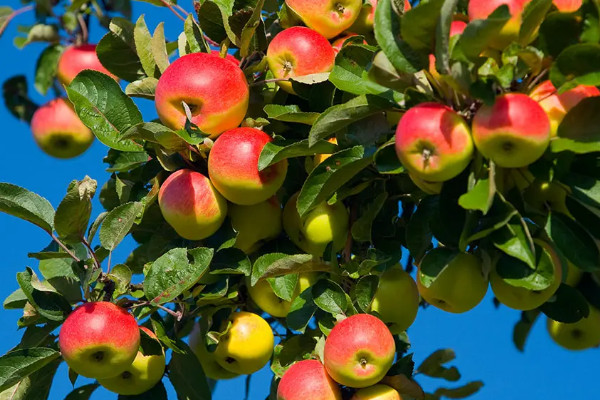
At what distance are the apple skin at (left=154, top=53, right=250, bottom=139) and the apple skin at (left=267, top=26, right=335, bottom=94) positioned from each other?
0.32 feet

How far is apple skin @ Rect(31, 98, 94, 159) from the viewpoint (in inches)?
157

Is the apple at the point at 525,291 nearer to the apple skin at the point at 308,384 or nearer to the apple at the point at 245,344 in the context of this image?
the apple skin at the point at 308,384

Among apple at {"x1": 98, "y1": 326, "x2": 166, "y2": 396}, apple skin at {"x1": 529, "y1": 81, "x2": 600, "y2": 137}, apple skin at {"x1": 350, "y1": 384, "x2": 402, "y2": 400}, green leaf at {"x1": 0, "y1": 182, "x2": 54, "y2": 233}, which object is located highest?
green leaf at {"x1": 0, "y1": 182, "x2": 54, "y2": 233}

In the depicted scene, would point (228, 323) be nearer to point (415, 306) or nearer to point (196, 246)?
point (196, 246)

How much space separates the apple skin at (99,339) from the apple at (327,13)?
0.88 meters

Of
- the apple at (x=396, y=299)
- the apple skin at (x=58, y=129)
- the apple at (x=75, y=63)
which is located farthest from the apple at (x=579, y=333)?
the apple skin at (x=58, y=129)

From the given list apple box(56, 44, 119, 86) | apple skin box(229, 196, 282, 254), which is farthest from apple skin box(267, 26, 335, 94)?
apple box(56, 44, 119, 86)

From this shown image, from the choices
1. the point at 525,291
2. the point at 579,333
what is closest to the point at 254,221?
the point at 525,291

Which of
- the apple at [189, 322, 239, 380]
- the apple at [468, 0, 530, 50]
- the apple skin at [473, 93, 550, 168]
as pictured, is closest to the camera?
the apple skin at [473, 93, 550, 168]

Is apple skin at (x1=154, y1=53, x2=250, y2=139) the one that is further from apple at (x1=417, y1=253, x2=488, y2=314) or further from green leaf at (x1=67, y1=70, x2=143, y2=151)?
apple at (x1=417, y1=253, x2=488, y2=314)

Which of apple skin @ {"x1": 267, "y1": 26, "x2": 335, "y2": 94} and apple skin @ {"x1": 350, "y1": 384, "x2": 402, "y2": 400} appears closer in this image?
apple skin @ {"x1": 350, "y1": 384, "x2": 402, "y2": 400}

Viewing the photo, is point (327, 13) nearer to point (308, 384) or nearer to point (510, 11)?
point (510, 11)

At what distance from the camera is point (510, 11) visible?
191 centimetres

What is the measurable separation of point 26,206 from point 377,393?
0.96 meters
